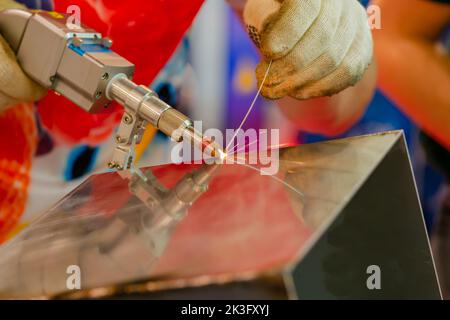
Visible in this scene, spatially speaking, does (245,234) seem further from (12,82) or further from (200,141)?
(12,82)

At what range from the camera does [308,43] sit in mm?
773

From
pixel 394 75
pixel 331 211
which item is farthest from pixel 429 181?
pixel 331 211

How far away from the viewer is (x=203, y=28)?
3.57 feet

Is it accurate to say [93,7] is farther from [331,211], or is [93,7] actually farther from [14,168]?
[331,211]

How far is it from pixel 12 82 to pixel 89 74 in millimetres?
173

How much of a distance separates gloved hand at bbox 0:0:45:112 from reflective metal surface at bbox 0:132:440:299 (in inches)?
8.7

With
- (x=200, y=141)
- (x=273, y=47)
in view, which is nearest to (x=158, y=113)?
Result: (x=200, y=141)

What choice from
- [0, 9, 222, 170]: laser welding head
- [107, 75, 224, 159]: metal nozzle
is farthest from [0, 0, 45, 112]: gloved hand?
[107, 75, 224, 159]: metal nozzle

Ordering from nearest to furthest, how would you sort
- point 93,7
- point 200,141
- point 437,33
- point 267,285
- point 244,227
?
point 267,285
point 244,227
point 200,141
point 93,7
point 437,33

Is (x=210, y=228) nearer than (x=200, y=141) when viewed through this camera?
Yes

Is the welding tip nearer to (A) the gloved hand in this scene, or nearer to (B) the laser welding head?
(B) the laser welding head

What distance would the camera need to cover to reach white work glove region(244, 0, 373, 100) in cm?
75

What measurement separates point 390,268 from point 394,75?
74cm

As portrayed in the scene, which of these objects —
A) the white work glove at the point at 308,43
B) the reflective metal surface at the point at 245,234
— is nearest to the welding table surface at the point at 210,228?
the reflective metal surface at the point at 245,234
